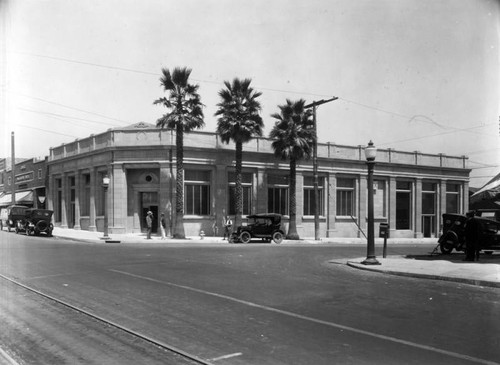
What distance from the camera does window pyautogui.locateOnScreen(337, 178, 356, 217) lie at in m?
40.8

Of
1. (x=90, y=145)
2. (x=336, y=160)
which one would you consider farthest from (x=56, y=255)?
(x=336, y=160)

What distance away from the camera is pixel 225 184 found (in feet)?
117

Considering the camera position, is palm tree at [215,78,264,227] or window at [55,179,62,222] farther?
window at [55,179,62,222]

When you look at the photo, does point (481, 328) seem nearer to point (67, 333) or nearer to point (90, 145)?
point (67, 333)

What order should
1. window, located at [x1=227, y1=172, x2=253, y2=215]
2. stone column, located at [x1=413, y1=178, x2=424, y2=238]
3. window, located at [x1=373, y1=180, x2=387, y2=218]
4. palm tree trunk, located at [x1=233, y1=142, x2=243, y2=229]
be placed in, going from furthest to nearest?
stone column, located at [x1=413, y1=178, x2=424, y2=238] → window, located at [x1=373, y1=180, x2=387, y2=218] → window, located at [x1=227, y1=172, x2=253, y2=215] → palm tree trunk, located at [x1=233, y1=142, x2=243, y2=229]

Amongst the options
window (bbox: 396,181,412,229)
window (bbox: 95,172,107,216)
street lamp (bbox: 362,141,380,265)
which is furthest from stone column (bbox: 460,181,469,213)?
street lamp (bbox: 362,141,380,265)

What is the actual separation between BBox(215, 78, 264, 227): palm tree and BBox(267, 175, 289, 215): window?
16.0ft

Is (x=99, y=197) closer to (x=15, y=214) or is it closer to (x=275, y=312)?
(x=15, y=214)

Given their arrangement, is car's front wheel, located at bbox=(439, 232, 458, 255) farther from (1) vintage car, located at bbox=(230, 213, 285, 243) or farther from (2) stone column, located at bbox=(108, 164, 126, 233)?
(2) stone column, located at bbox=(108, 164, 126, 233)

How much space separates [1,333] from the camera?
6.39 meters

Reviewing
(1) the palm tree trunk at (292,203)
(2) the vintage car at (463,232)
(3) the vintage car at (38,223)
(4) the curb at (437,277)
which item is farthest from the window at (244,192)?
(4) the curb at (437,277)

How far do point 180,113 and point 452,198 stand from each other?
30.6 meters

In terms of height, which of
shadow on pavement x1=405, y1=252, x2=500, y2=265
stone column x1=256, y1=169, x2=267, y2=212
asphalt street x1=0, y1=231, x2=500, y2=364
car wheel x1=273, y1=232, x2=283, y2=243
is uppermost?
stone column x1=256, y1=169, x2=267, y2=212

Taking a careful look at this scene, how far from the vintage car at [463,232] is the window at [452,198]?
92.9ft
